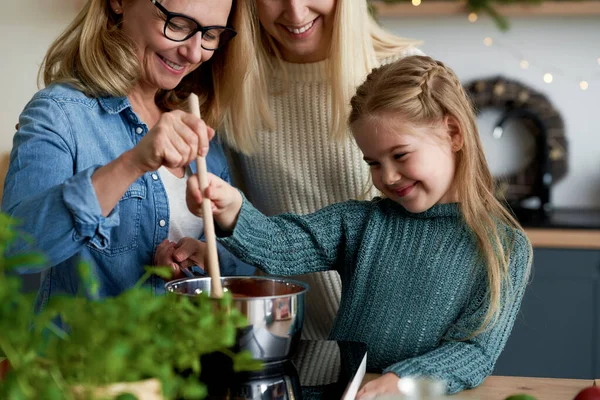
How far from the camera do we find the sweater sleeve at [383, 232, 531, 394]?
1.15m

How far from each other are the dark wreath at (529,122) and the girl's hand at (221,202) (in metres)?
2.20

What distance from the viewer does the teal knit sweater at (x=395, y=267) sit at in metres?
1.31

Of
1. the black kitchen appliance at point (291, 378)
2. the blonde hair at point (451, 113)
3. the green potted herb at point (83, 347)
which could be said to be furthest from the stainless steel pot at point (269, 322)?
the blonde hair at point (451, 113)

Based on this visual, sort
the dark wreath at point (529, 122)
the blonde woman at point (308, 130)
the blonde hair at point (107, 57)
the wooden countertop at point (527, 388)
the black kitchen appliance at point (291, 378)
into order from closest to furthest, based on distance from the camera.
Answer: the black kitchen appliance at point (291, 378)
the wooden countertop at point (527, 388)
the blonde hair at point (107, 57)
the blonde woman at point (308, 130)
the dark wreath at point (529, 122)

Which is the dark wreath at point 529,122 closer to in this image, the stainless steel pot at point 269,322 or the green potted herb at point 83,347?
the stainless steel pot at point 269,322

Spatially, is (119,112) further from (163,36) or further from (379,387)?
(379,387)

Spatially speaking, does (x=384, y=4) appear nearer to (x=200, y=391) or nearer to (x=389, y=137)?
(x=389, y=137)

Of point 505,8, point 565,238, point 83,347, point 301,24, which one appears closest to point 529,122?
point 505,8

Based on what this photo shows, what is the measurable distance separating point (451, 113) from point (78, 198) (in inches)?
26.1

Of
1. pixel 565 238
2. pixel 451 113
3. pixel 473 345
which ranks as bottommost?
pixel 565 238

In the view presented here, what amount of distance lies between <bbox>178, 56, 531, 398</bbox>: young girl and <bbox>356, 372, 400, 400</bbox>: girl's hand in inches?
7.8

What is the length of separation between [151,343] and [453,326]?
759mm

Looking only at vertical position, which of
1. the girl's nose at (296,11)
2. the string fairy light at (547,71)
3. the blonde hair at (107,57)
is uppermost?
the girl's nose at (296,11)

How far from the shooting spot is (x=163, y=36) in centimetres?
137
